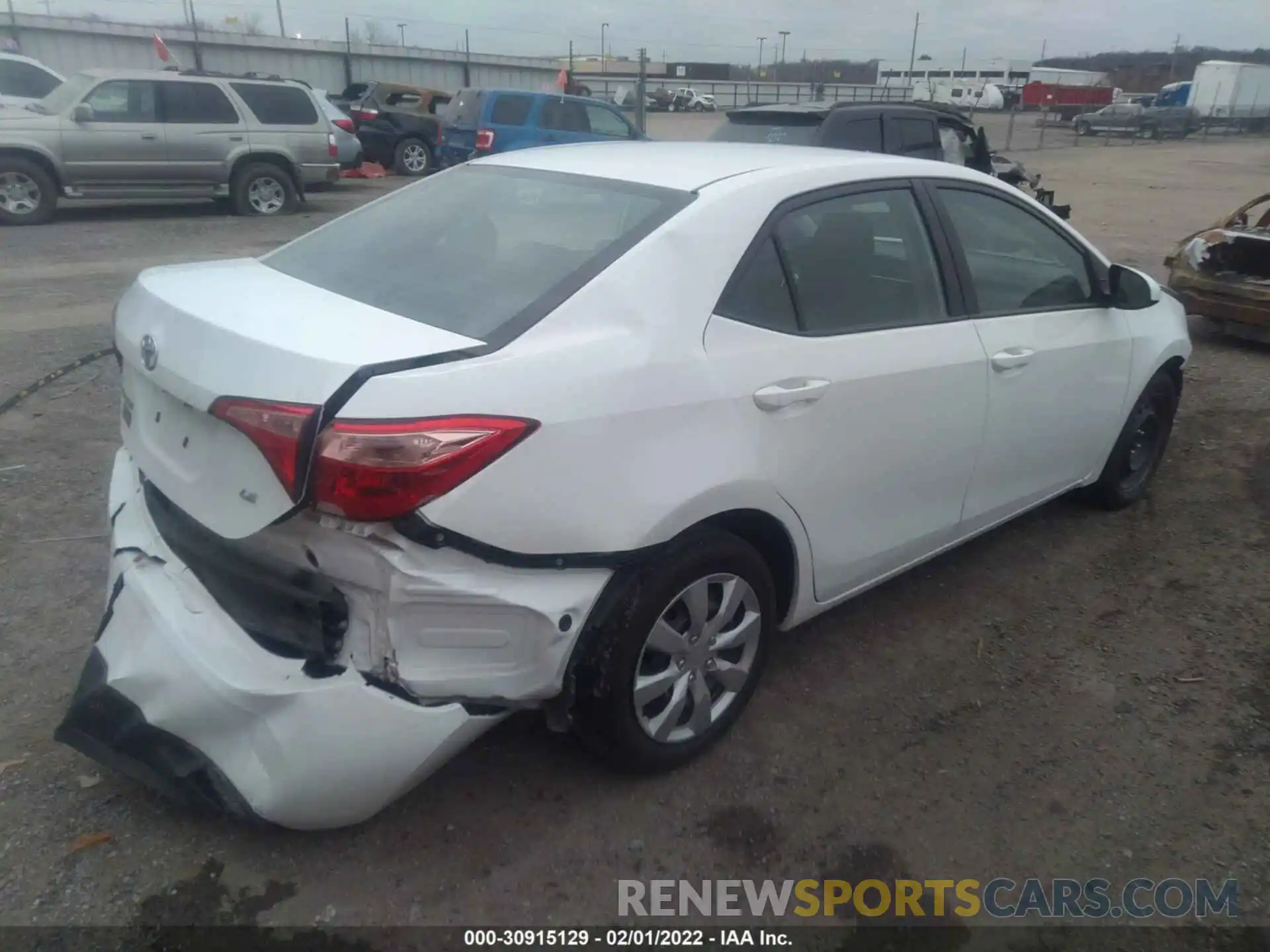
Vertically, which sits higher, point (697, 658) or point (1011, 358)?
point (1011, 358)

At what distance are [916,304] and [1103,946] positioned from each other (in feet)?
→ 6.43

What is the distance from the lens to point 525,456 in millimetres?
2295

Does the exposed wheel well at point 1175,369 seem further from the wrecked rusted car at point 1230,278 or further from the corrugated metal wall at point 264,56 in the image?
the corrugated metal wall at point 264,56

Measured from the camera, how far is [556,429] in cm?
234

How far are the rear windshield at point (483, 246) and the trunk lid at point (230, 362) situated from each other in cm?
11

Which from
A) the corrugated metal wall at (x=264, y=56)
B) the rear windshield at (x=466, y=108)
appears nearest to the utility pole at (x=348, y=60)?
the corrugated metal wall at (x=264, y=56)

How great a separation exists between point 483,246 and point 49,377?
14.8 ft

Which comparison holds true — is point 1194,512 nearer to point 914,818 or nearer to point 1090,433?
point 1090,433

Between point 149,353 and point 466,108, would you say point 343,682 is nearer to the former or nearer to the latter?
point 149,353

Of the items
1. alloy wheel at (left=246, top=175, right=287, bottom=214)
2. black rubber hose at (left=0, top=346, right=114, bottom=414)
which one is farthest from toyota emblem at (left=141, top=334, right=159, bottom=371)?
alloy wheel at (left=246, top=175, right=287, bottom=214)

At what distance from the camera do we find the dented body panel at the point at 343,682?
2.29 meters

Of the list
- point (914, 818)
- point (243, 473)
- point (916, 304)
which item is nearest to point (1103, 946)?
point (914, 818)

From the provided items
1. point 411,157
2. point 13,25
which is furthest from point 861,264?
point 13,25

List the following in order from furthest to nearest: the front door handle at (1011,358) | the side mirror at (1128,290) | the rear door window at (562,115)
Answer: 1. the rear door window at (562,115)
2. the side mirror at (1128,290)
3. the front door handle at (1011,358)
